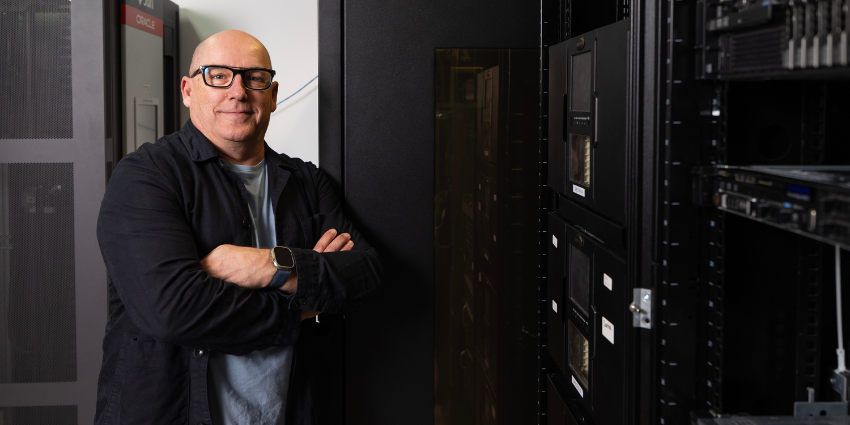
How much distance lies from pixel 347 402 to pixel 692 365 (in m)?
1.19

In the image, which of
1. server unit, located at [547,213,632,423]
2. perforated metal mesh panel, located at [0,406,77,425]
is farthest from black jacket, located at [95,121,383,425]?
perforated metal mesh panel, located at [0,406,77,425]

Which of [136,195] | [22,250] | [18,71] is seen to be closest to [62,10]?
[18,71]

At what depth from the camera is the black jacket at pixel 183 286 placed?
142cm

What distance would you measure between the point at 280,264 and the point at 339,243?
234mm

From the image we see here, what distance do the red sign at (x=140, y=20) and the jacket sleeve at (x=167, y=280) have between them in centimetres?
82

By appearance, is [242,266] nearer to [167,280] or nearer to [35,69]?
[167,280]

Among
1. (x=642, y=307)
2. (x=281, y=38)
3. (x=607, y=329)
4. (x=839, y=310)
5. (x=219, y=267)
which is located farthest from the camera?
(x=281, y=38)

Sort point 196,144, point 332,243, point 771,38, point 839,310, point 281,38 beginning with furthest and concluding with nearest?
point 281,38 → point 332,243 → point 196,144 → point 839,310 → point 771,38

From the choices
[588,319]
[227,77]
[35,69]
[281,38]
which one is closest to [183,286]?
[227,77]

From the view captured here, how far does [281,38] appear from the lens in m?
2.57

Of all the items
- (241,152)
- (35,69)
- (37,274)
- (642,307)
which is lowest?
(37,274)

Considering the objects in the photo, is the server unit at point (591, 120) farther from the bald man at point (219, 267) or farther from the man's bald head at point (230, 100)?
the man's bald head at point (230, 100)

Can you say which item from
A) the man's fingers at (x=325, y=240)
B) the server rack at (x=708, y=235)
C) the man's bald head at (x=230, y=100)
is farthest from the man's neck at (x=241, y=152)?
the server rack at (x=708, y=235)

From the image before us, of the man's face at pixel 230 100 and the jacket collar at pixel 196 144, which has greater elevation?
the man's face at pixel 230 100
